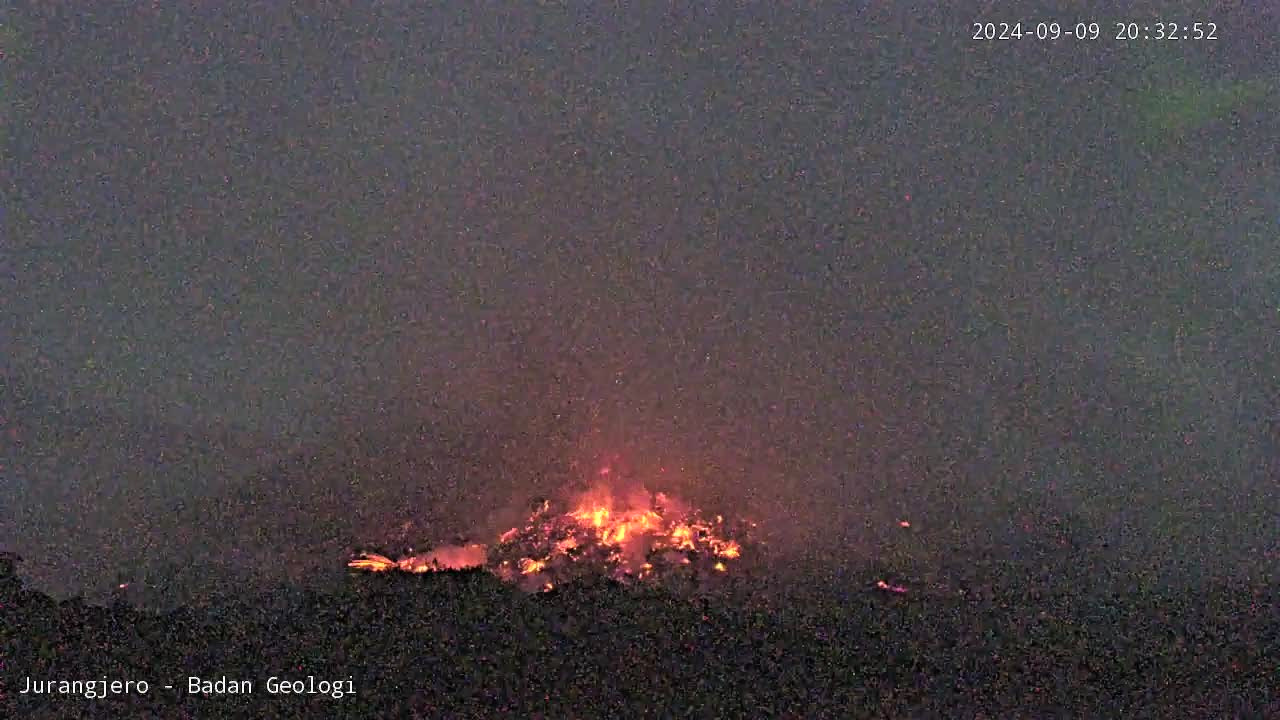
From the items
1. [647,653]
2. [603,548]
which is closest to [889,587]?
[647,653]

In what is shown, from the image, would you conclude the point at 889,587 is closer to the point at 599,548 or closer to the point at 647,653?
the point at 647,653

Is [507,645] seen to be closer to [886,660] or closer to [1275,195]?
[886,660]

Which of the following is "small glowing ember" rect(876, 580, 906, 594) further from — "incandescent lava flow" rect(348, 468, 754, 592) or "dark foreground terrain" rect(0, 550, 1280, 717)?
"incandescent lava flow" rect(348, 468, 754, 592)

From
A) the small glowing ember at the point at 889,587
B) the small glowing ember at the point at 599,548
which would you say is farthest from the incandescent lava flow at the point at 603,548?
the small glowing ember at the point at 889,587

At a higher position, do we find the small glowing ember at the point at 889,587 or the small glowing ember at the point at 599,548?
the small glowing ember at the point at 599,548

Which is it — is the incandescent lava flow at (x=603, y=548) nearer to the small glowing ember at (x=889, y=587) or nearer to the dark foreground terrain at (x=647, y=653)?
the dark foreground terrain at (x=647, y=653)
